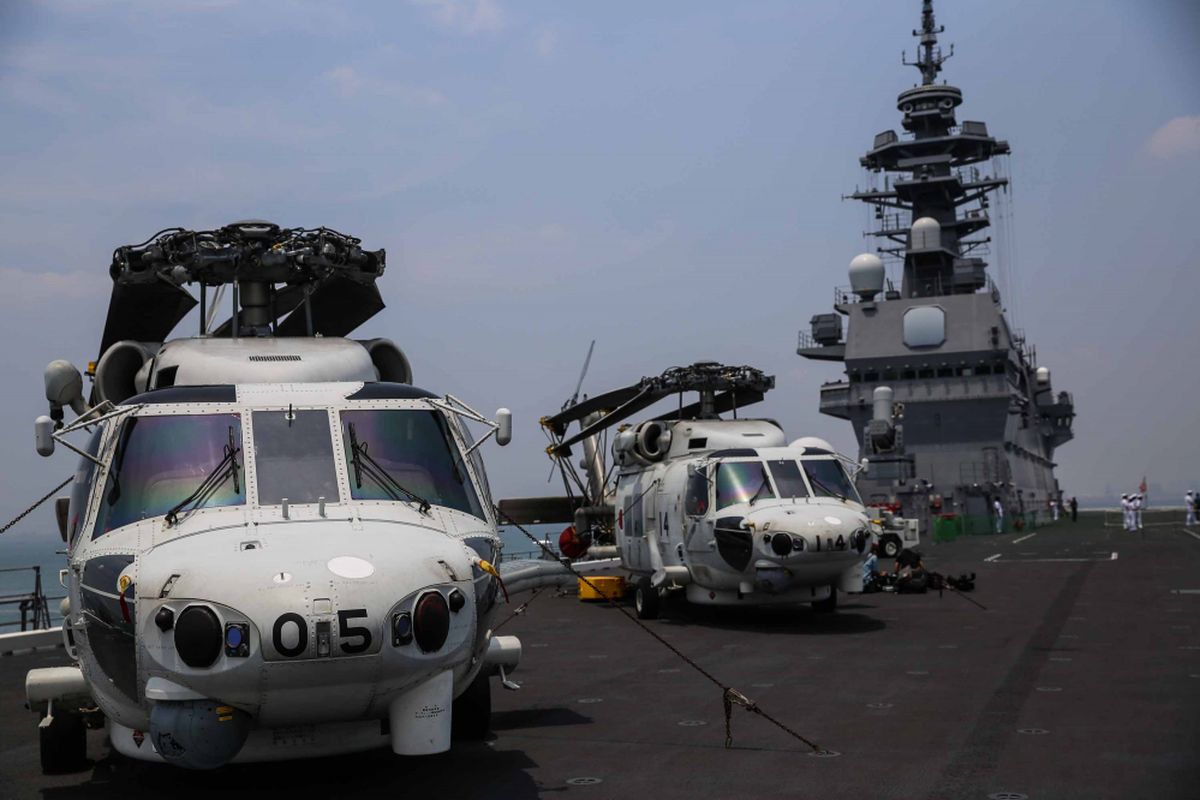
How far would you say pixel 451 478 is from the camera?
332 inches

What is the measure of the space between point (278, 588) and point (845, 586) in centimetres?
1266

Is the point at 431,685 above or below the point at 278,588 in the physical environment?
below

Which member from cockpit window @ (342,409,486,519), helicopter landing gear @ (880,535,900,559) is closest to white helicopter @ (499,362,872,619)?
cockpit window @ (342,409,486,519)

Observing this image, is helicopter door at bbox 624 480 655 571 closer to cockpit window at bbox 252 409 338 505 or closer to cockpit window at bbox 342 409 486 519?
cockpit window at bbox 342 409 486 519

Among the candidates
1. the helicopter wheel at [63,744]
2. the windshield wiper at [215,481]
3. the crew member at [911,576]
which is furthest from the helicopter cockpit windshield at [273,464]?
the crew member at [911,576]

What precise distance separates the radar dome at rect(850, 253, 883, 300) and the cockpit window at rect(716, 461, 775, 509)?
46.7 m

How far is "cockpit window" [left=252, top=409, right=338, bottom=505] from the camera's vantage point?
7762 mm

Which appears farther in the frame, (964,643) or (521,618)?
(521,618)

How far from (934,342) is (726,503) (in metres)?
46.5

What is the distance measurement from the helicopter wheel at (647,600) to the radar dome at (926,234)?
49.1 m

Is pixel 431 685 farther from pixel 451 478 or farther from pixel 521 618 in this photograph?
pixel 521 618

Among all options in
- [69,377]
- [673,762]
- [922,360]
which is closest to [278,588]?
[673,762]

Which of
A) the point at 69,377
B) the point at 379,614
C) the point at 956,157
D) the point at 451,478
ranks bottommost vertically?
the point at 379,614

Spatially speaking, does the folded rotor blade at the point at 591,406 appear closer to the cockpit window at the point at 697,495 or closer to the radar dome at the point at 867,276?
the cockpit window at the point at 697,495
